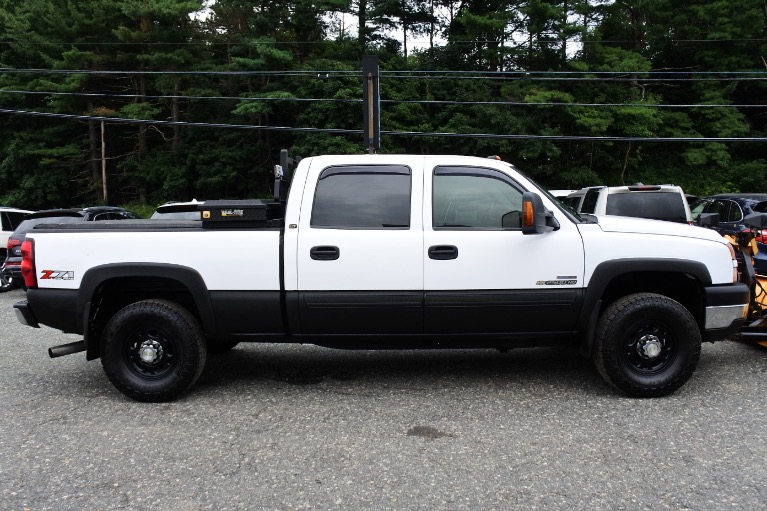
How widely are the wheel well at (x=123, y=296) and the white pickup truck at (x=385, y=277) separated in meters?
0.05

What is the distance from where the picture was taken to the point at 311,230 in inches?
178

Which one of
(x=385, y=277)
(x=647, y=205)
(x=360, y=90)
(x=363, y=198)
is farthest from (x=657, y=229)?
(x=360, y=90)

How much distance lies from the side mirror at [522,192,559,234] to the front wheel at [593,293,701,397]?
0.97 m

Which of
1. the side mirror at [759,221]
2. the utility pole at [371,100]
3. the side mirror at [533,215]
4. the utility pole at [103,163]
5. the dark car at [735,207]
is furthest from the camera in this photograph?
the utility pole at [103,163]

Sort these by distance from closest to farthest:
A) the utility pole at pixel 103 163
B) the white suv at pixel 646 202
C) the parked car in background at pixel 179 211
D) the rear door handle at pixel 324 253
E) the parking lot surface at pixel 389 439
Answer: the parking lot surface at pixel 389 439
the rear door handle at pixel 324 253
the white suv at pixel 646 202
the parked car in background at pixel 179 211
the utility pole at pixel 103 163

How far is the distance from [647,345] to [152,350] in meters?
4.12

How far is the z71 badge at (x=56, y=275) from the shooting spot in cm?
452

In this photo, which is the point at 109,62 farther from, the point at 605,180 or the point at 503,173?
the point at 503,173

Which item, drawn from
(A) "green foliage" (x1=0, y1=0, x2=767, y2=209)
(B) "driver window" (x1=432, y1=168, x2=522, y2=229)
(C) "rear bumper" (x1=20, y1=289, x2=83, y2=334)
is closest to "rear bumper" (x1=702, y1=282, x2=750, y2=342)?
(B) "driver window" (x1=432, y1=168, x2=522, y2=229)

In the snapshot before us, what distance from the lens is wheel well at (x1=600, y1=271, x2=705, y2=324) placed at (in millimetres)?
4727

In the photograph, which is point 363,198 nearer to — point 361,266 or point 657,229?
point 361,266

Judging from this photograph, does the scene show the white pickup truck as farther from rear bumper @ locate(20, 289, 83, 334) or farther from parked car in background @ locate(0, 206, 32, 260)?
parked car in background @ locate(0, 206, 32, 260)

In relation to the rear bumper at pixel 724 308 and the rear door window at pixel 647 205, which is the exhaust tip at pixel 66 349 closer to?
the rear bumper at pixel 724 308

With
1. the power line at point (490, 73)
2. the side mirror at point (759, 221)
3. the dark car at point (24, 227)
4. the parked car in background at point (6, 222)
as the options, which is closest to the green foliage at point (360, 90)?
the power line at point (490, 73)
